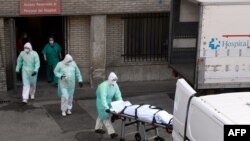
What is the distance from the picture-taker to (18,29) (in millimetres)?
16078

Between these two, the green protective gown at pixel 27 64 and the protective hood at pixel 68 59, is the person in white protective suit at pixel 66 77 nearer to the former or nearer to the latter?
the protective hood at pixel 68 59

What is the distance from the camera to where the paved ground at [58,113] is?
1108cm

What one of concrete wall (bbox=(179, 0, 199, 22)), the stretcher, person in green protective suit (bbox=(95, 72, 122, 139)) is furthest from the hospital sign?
the stretcher

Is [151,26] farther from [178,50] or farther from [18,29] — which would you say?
[18,29]

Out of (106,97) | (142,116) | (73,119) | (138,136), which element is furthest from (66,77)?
(142,116)

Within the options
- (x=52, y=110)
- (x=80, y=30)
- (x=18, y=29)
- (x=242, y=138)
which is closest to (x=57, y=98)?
(x=52, y=110)

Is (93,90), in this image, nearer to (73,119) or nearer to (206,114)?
(73,119)

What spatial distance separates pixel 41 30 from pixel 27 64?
4691 mm

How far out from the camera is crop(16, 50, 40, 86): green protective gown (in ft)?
42.3

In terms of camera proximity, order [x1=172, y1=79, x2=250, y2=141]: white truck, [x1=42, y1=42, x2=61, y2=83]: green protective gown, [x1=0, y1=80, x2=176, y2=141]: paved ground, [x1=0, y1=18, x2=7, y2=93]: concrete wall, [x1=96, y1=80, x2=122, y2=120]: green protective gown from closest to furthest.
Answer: [x1=172, y1=79, x2=250, y2=141]: white truck < [x1=96, y1=80, x2=122, y2=120]: green protective gown < [x1=0, y1=80, x2=176, y2=141]: paved ground < [x1=0, y1=18, x2=7, y2=93]: concrete wall < [x1=42, y1=42, x2=61, y2=83]: green protective gown

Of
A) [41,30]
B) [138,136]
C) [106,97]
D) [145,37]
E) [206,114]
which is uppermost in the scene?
[41,30]

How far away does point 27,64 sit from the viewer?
42.3 feet

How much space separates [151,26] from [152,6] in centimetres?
82

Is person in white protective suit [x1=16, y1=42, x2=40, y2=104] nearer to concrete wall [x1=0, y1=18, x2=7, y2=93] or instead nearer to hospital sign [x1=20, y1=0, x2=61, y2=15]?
concrete wall [x1=0, y1=18, x2=7, y2=93]
